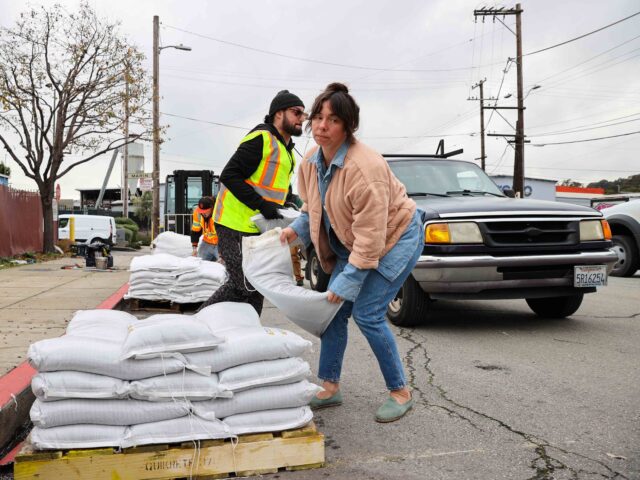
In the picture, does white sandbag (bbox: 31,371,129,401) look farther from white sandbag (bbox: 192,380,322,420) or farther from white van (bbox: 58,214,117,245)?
white van (bbox: 58,214,117,245)

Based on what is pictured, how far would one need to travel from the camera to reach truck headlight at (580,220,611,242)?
5648mm

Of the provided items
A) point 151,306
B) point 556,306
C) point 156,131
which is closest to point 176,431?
point 556,306

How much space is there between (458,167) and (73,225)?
20917 mm

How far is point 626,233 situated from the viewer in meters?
10.7

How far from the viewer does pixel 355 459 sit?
9.38 ft

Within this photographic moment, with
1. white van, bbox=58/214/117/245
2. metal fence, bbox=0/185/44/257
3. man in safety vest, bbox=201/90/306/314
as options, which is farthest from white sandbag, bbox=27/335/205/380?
white van, bbox=58/214/117/245

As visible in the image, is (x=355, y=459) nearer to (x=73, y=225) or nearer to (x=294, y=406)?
(x=294, y=406)

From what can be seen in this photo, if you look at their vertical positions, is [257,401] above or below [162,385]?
below

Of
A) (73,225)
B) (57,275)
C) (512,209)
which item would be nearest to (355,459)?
(512,209)

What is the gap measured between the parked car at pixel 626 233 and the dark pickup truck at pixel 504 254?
208 inches

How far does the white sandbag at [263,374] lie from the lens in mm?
2756

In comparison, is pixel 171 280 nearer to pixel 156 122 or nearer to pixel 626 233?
pixel 626 233

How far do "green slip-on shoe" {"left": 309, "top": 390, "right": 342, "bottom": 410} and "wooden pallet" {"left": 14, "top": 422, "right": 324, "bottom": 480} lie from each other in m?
0.73

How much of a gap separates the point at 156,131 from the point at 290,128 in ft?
A: 63.1
